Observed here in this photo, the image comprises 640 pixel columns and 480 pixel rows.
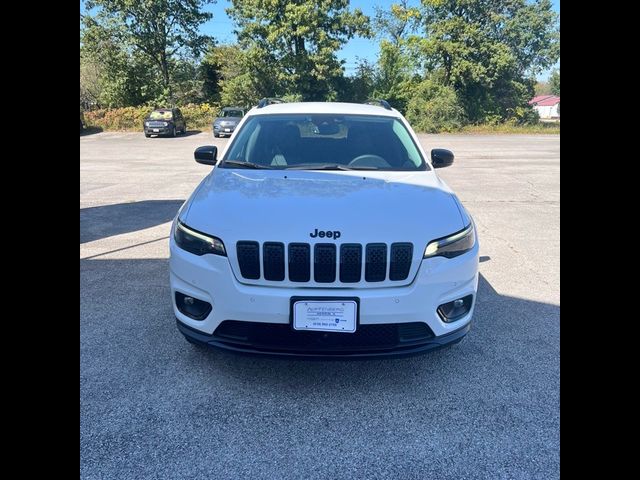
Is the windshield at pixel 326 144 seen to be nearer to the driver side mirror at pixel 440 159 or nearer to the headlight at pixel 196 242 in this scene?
the driver side mirror at pixel 440 159

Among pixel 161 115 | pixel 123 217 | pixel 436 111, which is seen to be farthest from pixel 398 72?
pixel 123 217

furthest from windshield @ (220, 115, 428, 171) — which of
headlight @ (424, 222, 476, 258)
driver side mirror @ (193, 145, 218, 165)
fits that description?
headlight @ (424, 222, 476, 258)

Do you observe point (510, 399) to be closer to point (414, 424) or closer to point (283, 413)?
point (414, 424)

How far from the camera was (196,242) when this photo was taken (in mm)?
2660

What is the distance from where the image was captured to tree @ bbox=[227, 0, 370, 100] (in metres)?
34.4

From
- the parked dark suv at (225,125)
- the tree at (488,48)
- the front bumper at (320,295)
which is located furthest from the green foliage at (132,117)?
the front bumper at (320,295)

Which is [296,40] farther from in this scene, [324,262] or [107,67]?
[324,262]

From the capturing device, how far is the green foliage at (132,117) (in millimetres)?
33969

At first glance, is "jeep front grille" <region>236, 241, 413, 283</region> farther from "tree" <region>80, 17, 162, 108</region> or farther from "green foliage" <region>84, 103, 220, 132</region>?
"tree" <region>80, 17, 162, 108</region>

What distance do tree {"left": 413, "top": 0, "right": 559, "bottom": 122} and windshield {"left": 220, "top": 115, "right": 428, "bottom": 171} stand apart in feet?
111

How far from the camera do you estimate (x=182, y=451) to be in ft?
7.50

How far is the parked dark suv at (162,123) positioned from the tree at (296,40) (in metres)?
9.53

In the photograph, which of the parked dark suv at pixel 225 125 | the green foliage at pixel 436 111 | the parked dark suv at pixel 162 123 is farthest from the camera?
the green foliage at pixel 436 111
